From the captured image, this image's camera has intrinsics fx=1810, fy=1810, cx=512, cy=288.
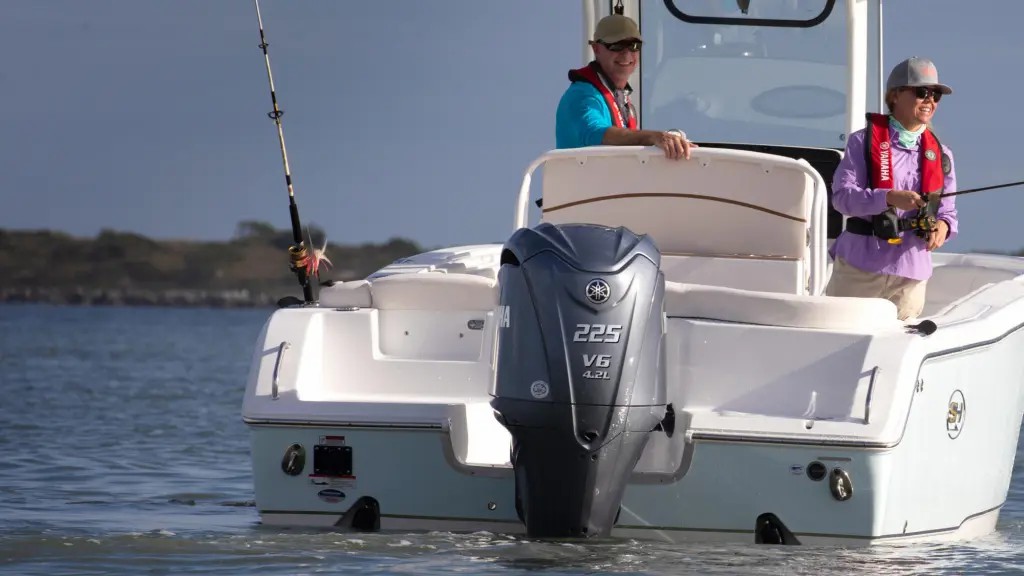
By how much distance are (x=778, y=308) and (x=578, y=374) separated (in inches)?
33.4

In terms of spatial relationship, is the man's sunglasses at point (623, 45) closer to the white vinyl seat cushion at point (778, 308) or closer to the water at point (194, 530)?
the white vinyl seat cushion at point (778, 308)

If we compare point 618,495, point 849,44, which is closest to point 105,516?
point 618,495

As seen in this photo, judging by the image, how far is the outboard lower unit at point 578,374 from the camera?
507cm

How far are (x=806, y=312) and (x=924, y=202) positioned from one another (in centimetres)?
109

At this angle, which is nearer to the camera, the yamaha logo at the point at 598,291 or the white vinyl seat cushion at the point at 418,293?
the yamaha logo at the point at 598,291

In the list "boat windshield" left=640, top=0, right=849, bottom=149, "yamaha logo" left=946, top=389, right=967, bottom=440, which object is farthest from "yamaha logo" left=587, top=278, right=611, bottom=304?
"boat windshield" left=640, top=0, right=849, bottom=149

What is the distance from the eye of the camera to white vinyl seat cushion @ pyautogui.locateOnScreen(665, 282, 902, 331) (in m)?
5.57

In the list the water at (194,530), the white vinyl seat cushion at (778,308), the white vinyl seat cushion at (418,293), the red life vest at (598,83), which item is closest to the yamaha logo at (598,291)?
the white vinyl seat cushion at (778,308)

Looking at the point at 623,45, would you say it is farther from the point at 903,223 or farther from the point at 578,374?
the point at 578,374

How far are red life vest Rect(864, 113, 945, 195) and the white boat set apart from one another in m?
0.31

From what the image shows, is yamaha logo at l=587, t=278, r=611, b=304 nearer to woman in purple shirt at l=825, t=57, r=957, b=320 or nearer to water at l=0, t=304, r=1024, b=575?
water at l=0, t=304, r=1024, b=575

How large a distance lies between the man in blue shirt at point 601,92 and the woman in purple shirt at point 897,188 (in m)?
0.73

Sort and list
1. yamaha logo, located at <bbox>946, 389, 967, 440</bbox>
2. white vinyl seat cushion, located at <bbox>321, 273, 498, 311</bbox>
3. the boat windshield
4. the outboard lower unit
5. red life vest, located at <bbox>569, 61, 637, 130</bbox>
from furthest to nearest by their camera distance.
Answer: the boat windshield → red life vest, located at <bbox>569, 61, 637, 130</bbox> → white vinyl seat cushion, located at <bbox>321, 273, 498, 311</bbox> → yamaha logo, located at <bbox>946, 389, 967, 440</bbox> → the outboard lower unit

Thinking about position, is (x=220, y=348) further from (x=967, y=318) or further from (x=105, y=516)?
(x=967, y=318)
